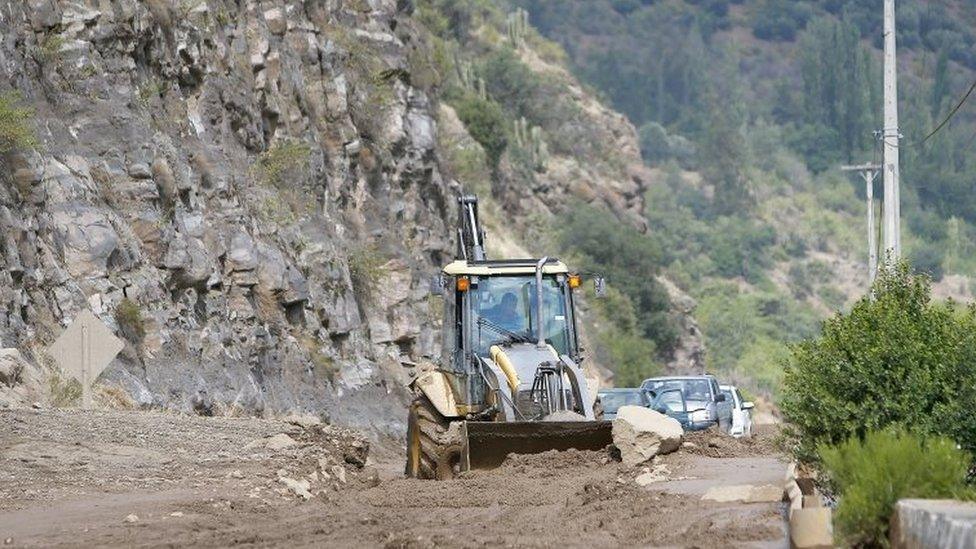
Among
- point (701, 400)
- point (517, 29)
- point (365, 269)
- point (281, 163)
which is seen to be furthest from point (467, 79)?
point (701, 400)

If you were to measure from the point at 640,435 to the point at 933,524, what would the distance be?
8936mm

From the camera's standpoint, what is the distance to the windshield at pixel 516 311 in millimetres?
23156

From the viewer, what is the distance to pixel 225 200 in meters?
38.2

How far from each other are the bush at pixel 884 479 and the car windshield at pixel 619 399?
74.3 feet

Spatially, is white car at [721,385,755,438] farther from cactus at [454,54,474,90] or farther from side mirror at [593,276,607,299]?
cactus at [454,54,474,90]

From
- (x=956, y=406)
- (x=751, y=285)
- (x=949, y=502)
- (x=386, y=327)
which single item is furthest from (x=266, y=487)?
(x=751, y=285)

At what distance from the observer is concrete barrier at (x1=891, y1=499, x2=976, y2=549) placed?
36.3 ft

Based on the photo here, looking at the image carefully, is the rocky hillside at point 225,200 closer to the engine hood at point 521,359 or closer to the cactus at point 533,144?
the engine hood at point 521,359

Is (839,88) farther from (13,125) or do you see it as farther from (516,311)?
(516,311)

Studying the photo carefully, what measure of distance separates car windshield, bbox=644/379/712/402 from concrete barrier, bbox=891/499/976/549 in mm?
24875

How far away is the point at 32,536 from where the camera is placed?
51.6ft

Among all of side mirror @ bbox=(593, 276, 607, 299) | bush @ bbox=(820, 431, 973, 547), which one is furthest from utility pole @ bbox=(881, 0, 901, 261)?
bush @ bbox=(820, 431, 973, 547)

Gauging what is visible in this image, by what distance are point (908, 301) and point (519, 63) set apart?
8608cm

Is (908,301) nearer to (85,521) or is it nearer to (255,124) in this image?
(85,521)
